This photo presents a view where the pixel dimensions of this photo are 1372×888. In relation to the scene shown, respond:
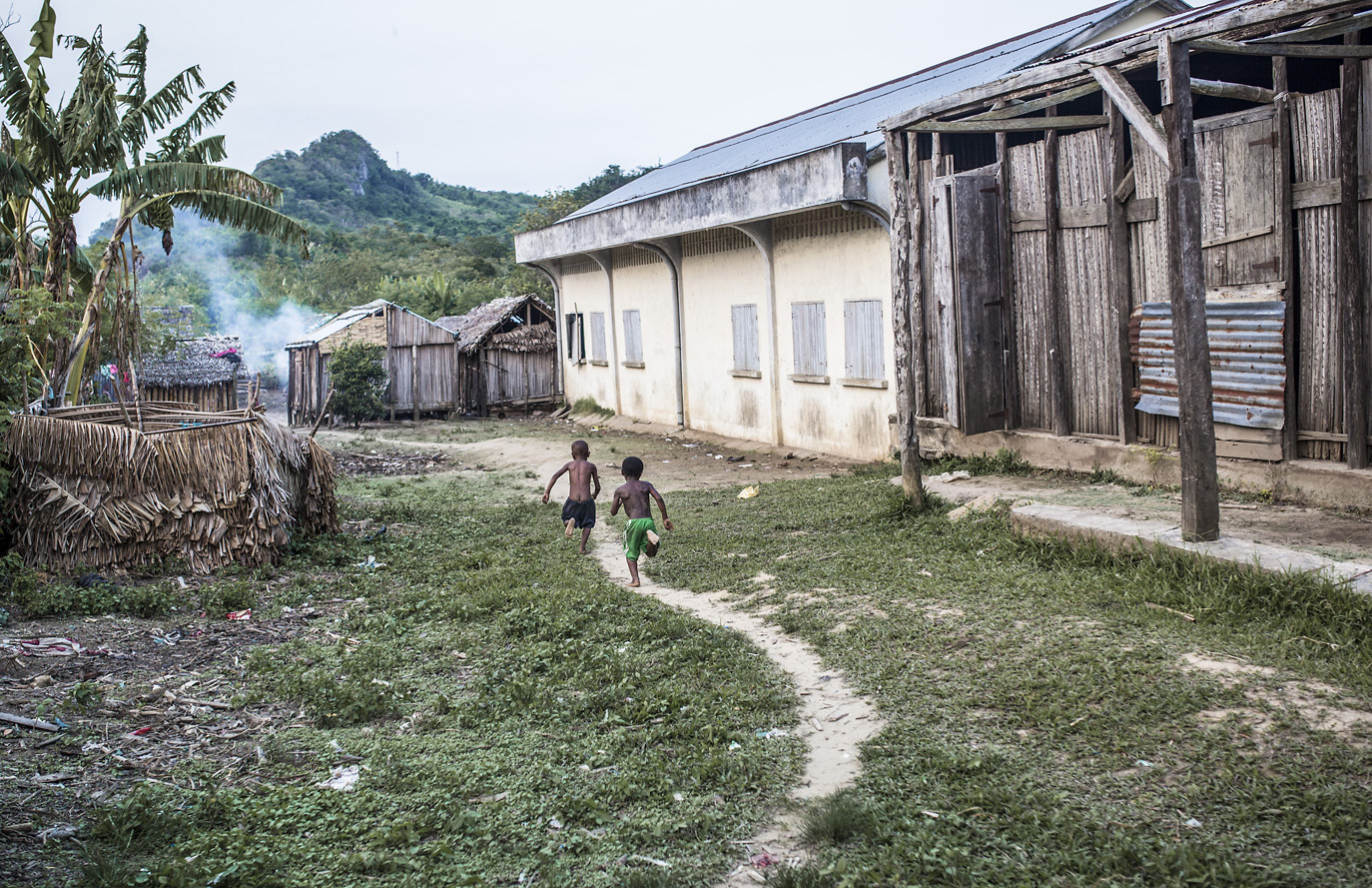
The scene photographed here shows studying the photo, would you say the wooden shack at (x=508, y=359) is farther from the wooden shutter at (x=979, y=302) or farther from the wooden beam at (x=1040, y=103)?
the wooden beam at (x=1040, y=103)

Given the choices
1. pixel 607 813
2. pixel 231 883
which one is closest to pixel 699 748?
pixel 607 813

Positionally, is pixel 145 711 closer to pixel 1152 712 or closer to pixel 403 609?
pixel 403 609

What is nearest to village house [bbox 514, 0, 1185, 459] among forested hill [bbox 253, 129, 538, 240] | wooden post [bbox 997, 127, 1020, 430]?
wooden post [bbox 997, 127, 1020, 430]

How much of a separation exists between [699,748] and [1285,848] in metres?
2.13

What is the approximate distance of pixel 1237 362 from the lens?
788 cm

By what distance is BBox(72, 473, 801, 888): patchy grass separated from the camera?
11.2ft

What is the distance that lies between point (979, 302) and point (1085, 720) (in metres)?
6.49

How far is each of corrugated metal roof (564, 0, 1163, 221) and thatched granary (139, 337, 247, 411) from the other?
9579mm

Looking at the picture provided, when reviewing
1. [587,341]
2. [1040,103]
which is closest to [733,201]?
[1040,103]

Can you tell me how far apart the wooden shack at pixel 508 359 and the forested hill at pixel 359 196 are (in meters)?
27.8

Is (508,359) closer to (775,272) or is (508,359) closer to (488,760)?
(775,272)

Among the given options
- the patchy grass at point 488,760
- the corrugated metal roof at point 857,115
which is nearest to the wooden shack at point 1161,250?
the corrugated metal roof at point 857,115

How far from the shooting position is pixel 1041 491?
8.62 m

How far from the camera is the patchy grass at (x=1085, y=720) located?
3.16 meters
